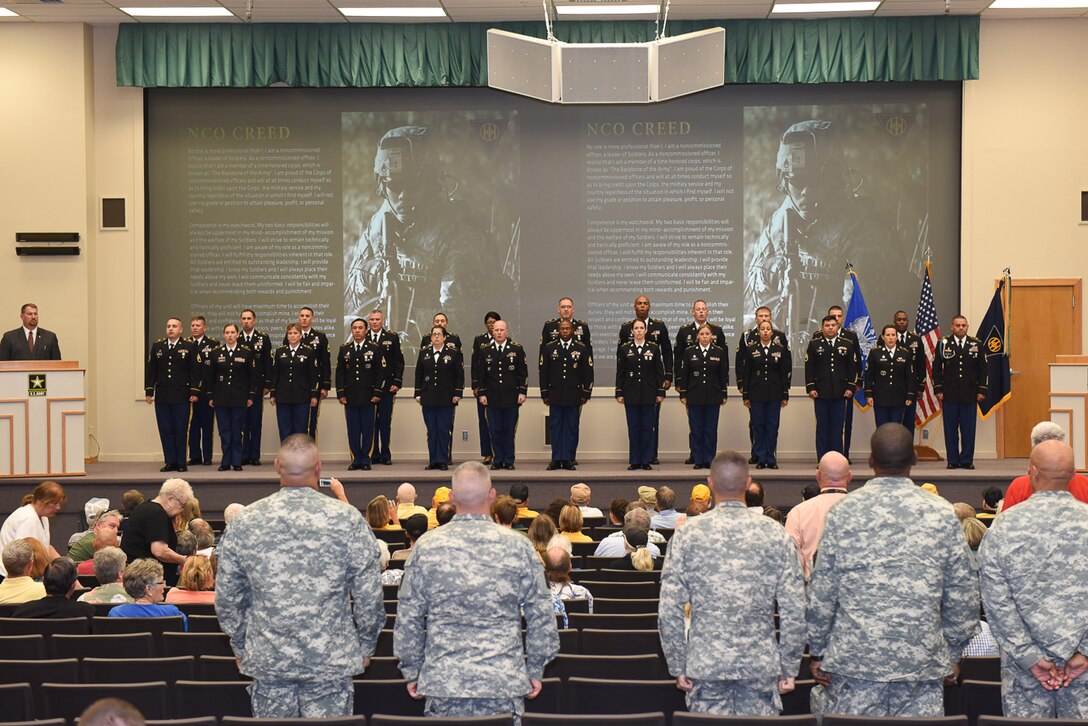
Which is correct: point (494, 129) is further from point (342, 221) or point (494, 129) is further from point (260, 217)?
point (260, 217)

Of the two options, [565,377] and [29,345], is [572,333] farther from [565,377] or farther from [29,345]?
[29,345]

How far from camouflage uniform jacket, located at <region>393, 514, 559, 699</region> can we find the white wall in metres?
9.74

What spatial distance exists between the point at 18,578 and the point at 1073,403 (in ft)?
28.7

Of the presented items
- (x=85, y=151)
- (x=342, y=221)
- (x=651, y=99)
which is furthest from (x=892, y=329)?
(x=85, y=151)

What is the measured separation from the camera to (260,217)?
1371cm

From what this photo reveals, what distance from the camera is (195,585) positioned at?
5938mm

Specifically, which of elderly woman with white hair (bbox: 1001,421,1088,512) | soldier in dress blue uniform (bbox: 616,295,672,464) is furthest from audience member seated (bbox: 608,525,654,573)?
soldier in dress blue uniform (bbox: 616,295,672,464)

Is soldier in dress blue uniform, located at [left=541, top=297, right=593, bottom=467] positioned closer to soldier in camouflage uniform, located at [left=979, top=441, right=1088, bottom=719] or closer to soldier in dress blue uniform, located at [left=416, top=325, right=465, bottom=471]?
soldier in dress blue uniform, located at [left=416, top=325, right=465, bottom=471]

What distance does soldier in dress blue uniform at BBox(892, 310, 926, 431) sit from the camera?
1202 centimetres

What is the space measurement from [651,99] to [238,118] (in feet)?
20.5

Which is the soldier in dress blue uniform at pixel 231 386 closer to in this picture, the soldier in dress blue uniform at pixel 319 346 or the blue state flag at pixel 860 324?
the soldier in dress blue uniform at pixel 319 346

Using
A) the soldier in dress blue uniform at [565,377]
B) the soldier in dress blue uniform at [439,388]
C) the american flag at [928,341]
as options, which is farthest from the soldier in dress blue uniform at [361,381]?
the american flag at [928,341]

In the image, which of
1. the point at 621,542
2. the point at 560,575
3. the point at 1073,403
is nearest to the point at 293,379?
the point at 621,542

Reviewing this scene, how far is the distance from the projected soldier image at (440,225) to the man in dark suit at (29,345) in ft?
11.4
